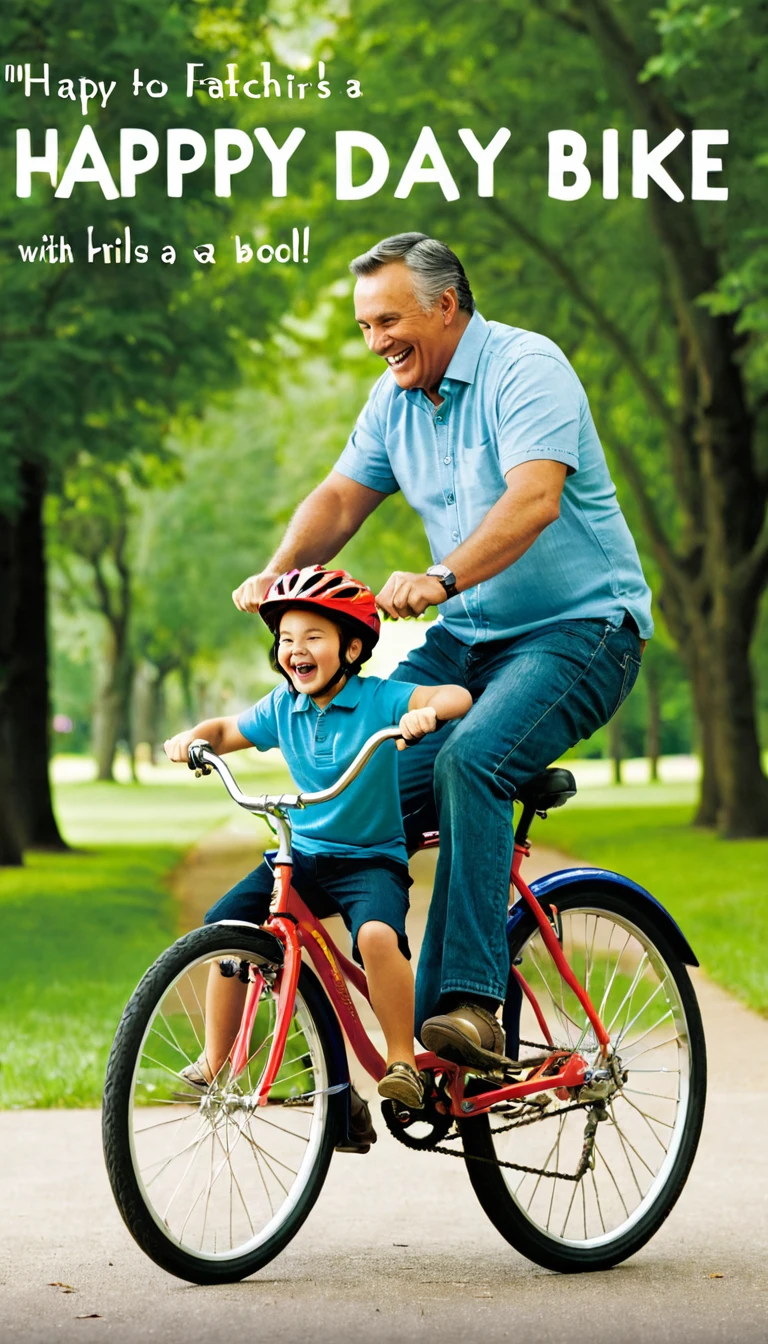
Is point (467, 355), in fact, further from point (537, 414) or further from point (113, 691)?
point (113, 691)

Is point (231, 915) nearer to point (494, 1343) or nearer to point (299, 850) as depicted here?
point (299, 850)

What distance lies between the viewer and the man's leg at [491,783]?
14.2 ft

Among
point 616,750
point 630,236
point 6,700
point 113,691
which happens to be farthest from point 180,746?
point 616,750

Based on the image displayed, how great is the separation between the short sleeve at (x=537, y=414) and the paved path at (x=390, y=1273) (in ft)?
6.21

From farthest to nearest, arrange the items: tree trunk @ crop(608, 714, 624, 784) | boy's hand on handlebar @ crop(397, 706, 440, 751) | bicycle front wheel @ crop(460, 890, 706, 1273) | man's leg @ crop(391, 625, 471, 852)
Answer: tree trunk @ crop(608, 714, 624, 784), bicycle front wheel @ crop(460, 890, 706, 1273), man's leg @ crop(391, 625, 471, 852), boy's hand on handlebar @ crop(397, 706, 440, 751)

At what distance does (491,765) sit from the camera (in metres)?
4.35

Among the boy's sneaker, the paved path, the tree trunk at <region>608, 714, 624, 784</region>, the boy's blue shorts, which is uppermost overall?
the boy's blue shorts

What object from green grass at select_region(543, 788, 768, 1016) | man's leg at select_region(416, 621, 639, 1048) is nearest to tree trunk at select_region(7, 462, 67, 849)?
green grass at select_region(543, 788, 768, 1016)

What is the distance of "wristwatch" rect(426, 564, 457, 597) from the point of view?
4.17m

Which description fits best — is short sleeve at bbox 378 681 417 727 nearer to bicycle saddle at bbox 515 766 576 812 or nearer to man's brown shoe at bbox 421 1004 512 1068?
bicycle saddle at bbox 515 766 576 812

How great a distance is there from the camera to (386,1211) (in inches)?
213

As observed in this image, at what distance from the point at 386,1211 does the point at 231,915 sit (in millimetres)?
1411

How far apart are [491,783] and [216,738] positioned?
2.24 feet

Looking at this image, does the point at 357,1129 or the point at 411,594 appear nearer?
the point at 411,594
